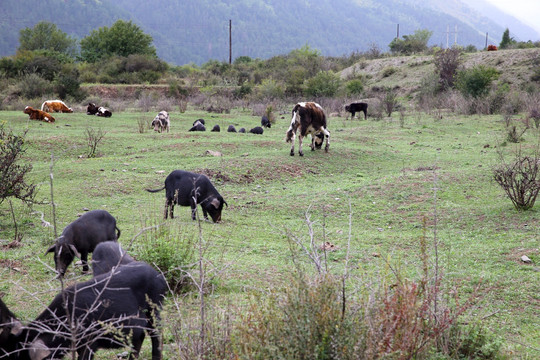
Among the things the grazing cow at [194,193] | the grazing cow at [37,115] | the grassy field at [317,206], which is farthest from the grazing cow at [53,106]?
the grazing cow at [194,193]

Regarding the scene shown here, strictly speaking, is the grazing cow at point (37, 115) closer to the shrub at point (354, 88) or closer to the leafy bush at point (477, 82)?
the leafy bush at point (477, 82)

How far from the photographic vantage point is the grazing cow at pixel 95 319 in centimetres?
334

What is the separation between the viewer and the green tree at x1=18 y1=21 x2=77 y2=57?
68875mm

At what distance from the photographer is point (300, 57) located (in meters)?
57.5

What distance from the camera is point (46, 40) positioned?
71750 millimetres

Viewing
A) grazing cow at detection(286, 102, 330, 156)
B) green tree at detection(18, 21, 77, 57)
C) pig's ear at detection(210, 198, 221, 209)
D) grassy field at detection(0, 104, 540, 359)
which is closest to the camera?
grassy field at detection(0, 104, 540, 359)

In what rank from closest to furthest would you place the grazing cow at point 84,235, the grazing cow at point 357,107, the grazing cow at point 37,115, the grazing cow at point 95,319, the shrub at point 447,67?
the grazing cow at point 95,319
the grazing cow at point 84,235
the grazing cow at point 37,115
the grazing cow at point 357,107
the shrub at point 447,67

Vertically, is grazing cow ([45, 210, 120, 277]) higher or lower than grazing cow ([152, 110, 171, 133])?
lower

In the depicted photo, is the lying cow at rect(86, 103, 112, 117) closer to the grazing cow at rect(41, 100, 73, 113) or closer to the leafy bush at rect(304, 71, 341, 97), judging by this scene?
the grazing cow at rect(41, 100, 73, 113)

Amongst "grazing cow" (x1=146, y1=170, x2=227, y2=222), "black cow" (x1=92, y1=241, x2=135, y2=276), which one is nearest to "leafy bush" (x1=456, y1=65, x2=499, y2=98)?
"grazing cow" (x1=146, y1=170, x2=227, y2=222)

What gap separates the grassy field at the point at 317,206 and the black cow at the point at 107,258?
580mm

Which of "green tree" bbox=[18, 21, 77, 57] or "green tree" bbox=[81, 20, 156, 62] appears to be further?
"green tree" bbox=[18, 21, 77, 57]

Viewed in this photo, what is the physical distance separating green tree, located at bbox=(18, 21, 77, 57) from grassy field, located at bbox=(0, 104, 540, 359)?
179 ft

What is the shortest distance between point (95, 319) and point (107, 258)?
0.95 meters
